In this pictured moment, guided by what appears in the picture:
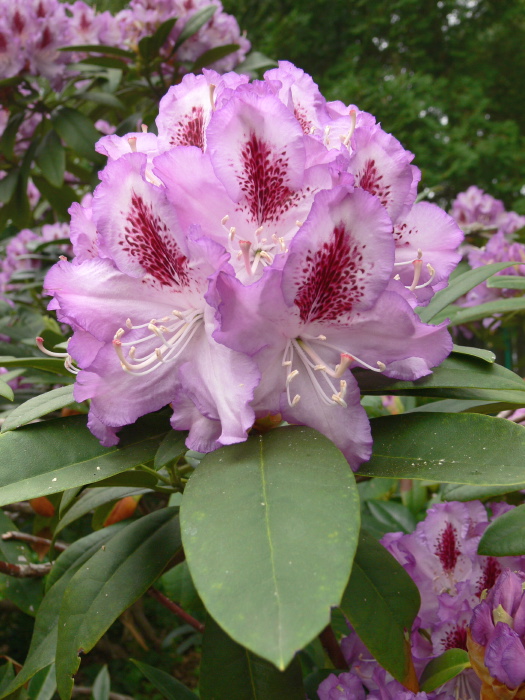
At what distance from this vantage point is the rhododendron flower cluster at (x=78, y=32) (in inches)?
72.4

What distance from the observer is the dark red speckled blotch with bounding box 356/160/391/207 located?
2.14ft

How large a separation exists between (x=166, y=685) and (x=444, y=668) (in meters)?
0.47

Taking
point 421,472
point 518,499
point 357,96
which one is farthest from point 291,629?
point 357,96

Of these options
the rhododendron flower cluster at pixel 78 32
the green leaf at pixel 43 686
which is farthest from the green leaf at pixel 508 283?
the rhododendron flower cluster at pixel 78 32

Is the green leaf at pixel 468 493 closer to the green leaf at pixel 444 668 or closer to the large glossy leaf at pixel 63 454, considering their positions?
the green leaf at pixel 444 668

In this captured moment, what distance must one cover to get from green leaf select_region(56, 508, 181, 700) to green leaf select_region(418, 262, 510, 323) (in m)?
0.42

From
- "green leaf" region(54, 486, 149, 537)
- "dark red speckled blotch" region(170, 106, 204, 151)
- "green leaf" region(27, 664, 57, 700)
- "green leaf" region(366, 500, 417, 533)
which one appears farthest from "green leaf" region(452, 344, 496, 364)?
"green leaf" region(27, 664, 57, 700)

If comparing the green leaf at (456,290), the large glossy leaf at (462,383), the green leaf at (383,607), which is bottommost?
the green leaf at (383,607)

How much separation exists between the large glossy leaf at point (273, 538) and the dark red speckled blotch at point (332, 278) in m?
0.12

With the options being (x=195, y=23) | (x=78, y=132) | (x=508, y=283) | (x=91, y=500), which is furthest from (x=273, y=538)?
(x=195, y=23)

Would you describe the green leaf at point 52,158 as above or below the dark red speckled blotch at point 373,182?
below

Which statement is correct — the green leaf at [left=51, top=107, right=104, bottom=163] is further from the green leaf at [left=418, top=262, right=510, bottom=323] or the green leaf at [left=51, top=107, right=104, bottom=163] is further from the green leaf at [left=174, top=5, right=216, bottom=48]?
the green leaf at [left=418, top=262, right=510, bottom=323]

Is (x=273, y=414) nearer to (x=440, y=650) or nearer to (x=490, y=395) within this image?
(x=490, y=395)

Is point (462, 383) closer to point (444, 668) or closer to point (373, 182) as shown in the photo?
point (373, 182)
